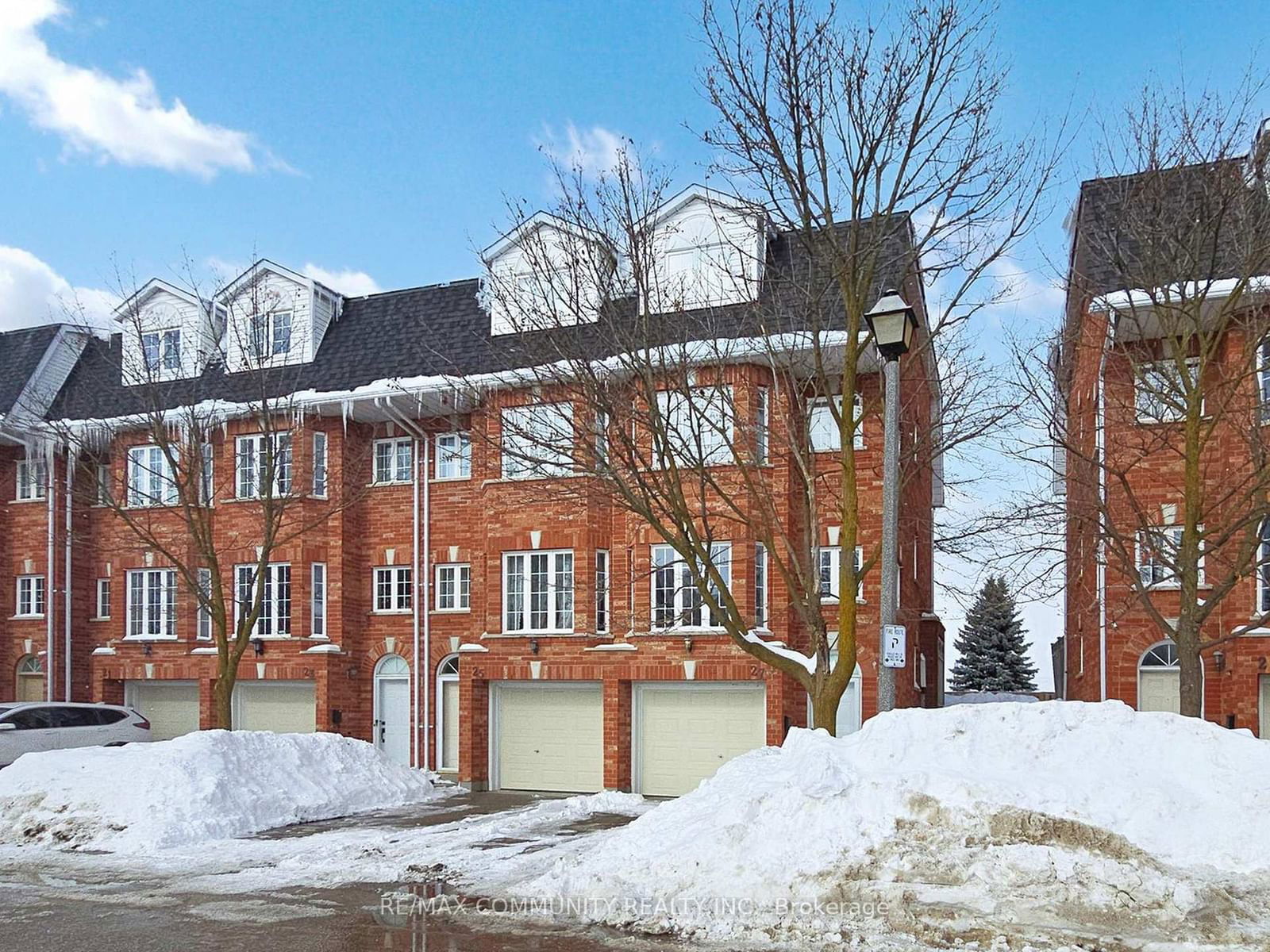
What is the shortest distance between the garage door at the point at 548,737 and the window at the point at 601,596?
1.17 meters

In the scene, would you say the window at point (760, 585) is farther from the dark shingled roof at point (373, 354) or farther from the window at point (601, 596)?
the dark shingled roof at point (373, 354)

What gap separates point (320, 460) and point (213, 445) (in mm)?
2382

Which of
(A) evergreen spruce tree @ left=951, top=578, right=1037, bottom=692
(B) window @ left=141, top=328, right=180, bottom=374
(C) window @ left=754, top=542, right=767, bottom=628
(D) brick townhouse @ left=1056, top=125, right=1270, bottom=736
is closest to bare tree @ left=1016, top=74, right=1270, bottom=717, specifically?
(D) brick townhouse @ left=1056, top=125, right=1270, bottom=736

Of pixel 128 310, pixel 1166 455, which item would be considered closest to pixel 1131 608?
pixel 1166 455

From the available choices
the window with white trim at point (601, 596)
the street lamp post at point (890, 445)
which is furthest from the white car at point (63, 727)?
the street lamp post at point (890, 445)

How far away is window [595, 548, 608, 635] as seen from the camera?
22.0 meters

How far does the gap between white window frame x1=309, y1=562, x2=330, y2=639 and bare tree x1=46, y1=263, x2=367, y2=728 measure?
0.77 m

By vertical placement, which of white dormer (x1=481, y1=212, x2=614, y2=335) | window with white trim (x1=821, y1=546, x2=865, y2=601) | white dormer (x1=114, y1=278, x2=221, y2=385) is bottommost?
window with white trim (x1=821, y1=546, x2=865, y2=601)

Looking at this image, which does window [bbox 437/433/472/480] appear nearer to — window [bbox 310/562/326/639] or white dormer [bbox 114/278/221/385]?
window [bbox 310/562/326/639]

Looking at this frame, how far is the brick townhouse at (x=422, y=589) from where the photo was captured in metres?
21.1

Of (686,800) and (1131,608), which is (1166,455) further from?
(686,800)

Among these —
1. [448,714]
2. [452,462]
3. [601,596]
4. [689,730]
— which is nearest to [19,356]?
[452,462]

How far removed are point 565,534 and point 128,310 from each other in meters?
10.9

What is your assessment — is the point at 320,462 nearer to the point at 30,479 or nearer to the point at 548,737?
the point at 548,737
